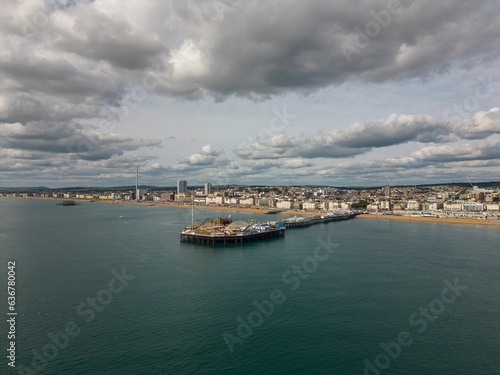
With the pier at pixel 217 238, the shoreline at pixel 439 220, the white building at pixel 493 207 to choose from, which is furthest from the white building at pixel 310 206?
the pier at pixel 217 238

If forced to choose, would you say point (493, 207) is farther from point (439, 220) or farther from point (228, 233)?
point (228, 233)

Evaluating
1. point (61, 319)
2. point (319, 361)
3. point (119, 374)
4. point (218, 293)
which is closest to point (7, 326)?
point (61, 319)

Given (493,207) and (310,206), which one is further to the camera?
(310,206)

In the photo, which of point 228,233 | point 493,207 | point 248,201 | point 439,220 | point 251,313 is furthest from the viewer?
point 248,201

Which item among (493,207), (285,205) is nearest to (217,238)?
(285,205)

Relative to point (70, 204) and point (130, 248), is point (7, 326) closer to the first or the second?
point (130, 248)

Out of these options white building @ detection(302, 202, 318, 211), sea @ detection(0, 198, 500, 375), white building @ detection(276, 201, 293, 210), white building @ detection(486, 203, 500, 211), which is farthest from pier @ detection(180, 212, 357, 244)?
white building @ detection(486, 203, 500, 211)

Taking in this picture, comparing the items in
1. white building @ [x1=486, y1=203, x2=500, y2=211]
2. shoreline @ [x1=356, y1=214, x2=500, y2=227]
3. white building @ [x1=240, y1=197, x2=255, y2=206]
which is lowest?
shoreline @ [x1=356, y1=214, x2=500, y2=227]

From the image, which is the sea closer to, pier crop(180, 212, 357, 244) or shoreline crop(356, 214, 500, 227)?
pier crop(180, 212, 357, 244)

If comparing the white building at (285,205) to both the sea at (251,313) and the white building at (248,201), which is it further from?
the sea at (251,313)
